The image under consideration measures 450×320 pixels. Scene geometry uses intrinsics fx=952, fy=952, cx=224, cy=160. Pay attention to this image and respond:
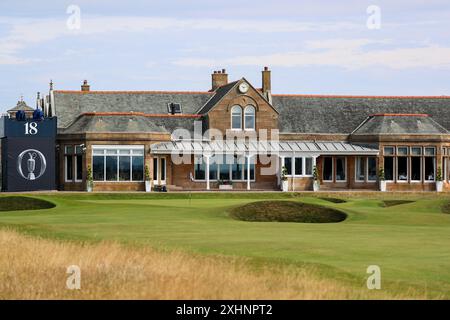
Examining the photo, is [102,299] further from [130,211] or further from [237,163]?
[237,163]

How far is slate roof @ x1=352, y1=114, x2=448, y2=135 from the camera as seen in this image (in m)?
59.7

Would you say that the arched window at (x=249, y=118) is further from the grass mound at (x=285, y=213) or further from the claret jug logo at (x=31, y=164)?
the grass mound at (x=285, y=213)

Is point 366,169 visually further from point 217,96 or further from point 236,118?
point 217,96

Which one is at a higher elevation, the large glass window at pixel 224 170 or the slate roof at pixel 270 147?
the slate roof at pixel 270 147

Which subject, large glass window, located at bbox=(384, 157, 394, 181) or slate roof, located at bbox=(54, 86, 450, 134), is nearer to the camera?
large glass window, located at bbox=(384, 157, 394, 181)

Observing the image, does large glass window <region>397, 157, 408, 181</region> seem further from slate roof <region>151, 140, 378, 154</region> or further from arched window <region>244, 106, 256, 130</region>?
arched window <region>244, 106, 256, 130</region>

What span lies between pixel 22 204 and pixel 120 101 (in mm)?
22227

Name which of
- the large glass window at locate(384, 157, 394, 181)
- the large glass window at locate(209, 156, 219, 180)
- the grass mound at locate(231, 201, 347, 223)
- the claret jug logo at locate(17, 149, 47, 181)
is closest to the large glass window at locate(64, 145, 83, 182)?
the claret jug logo at locate(17, 149, 47, 181)

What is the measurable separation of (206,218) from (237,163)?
26.0 m

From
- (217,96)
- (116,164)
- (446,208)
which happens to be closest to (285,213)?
(446,208)

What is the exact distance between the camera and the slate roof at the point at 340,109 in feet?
203

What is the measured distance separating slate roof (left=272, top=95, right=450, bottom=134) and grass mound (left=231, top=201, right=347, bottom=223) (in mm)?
25105

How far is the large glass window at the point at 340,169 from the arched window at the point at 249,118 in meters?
5.85

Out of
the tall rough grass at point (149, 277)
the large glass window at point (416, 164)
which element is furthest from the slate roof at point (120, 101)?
the tall rough grass at point (149, 277)
